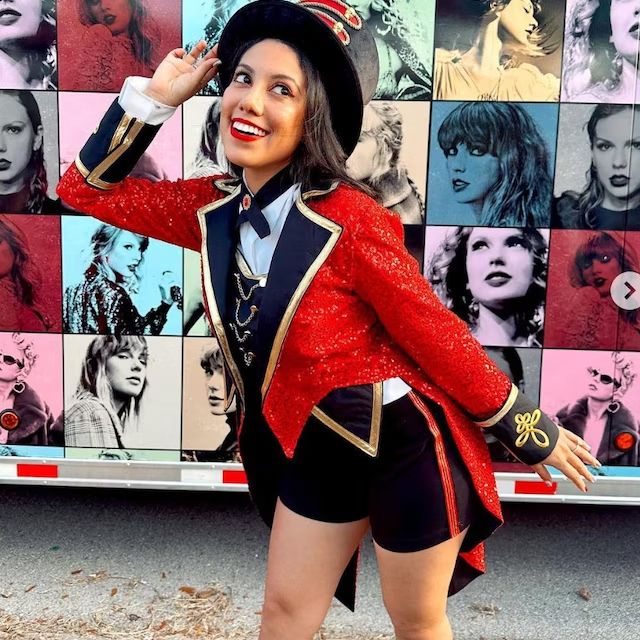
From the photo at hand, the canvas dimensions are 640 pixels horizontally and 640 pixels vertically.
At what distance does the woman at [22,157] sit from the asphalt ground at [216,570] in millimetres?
1429

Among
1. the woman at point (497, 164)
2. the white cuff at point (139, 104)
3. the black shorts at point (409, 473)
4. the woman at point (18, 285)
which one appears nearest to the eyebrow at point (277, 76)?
the white cuff at point (139, 104)

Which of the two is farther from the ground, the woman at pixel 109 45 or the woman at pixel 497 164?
the woman at pixel 109 45

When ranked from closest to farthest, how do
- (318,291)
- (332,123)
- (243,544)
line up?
(318,291), (332,123), (243,544)

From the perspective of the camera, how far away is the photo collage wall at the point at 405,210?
2.67 metres

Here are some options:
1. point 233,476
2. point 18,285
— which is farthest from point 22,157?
point 233,476

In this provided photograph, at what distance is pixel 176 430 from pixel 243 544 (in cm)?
73

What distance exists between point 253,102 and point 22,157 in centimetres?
152

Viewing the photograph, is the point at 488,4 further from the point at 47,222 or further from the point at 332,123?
the point at 47,222

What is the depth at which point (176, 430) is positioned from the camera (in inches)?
116

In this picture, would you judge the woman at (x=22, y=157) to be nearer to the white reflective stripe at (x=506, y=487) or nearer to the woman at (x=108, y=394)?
the woman at (x=108, y=394)

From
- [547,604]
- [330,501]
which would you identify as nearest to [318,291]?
[330,501]

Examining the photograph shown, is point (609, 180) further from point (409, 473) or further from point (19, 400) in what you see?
point (19, 400)

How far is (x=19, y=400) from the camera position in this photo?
115 inches

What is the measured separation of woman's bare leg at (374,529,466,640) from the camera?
5.42 ft
